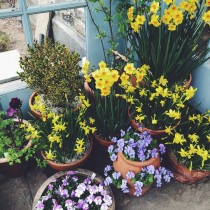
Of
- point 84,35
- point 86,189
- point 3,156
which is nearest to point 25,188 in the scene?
point 3,156

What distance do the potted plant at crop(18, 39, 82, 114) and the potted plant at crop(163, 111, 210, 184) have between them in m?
0.87

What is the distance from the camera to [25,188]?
2.34 meters

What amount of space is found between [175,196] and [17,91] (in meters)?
1.54

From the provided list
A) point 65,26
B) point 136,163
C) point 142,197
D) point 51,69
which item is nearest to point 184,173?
point 142,197

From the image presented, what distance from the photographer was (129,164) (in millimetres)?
2068

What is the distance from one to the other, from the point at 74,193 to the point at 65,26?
1431 mm

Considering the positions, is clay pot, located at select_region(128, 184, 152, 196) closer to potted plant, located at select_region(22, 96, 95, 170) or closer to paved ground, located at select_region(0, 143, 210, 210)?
paved ground, located at select_region(0, 143, 210, 210)

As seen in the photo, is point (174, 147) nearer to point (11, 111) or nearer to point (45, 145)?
point (45, 145)

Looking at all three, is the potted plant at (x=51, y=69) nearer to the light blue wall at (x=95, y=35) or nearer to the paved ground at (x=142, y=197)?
the light blue wall at (x=95, y=35)

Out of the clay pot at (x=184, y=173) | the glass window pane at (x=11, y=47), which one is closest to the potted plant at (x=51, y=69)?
the glass window pane at (x=11, y=47)

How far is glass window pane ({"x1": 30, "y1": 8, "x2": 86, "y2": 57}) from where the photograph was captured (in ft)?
8.19

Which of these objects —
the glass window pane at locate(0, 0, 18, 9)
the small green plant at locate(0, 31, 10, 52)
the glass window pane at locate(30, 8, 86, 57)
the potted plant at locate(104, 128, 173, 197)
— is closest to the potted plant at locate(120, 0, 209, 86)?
the glass window pane at locate(30, 8, 86, 57)

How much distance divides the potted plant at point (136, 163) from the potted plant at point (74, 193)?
0.34 ft

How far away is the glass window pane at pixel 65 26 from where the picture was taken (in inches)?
98.2
